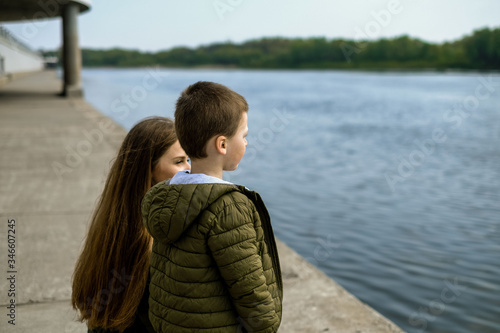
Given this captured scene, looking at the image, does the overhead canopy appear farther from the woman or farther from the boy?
the boy

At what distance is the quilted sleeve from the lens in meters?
1.76

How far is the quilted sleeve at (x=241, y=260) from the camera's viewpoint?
5.78 feet

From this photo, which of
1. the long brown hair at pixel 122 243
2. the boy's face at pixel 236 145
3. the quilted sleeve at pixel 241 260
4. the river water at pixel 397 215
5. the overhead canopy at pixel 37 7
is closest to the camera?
the quilted sleeve at pixel 241 260

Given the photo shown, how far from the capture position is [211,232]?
1.77 m

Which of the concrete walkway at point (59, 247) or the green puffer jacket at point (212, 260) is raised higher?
the green puffer jacket at point (212, 260)

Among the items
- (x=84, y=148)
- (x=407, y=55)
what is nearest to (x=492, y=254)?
(x=84, y=148)

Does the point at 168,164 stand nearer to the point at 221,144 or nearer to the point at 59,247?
the point at 221,144

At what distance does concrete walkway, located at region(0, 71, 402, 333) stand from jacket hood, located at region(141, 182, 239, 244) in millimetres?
1496

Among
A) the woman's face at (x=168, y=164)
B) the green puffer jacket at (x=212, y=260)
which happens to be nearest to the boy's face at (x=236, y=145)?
the green puffer jacket at (x=212, y=260)

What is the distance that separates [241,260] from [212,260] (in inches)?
5.2

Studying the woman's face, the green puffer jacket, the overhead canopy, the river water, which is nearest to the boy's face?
the green puffer jacket

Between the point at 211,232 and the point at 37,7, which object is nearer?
the point at 211,232

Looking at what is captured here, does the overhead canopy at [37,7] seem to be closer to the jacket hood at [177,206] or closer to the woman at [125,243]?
the woman at [125,243]

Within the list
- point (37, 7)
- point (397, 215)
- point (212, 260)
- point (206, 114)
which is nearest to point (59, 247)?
point (212, 260)
